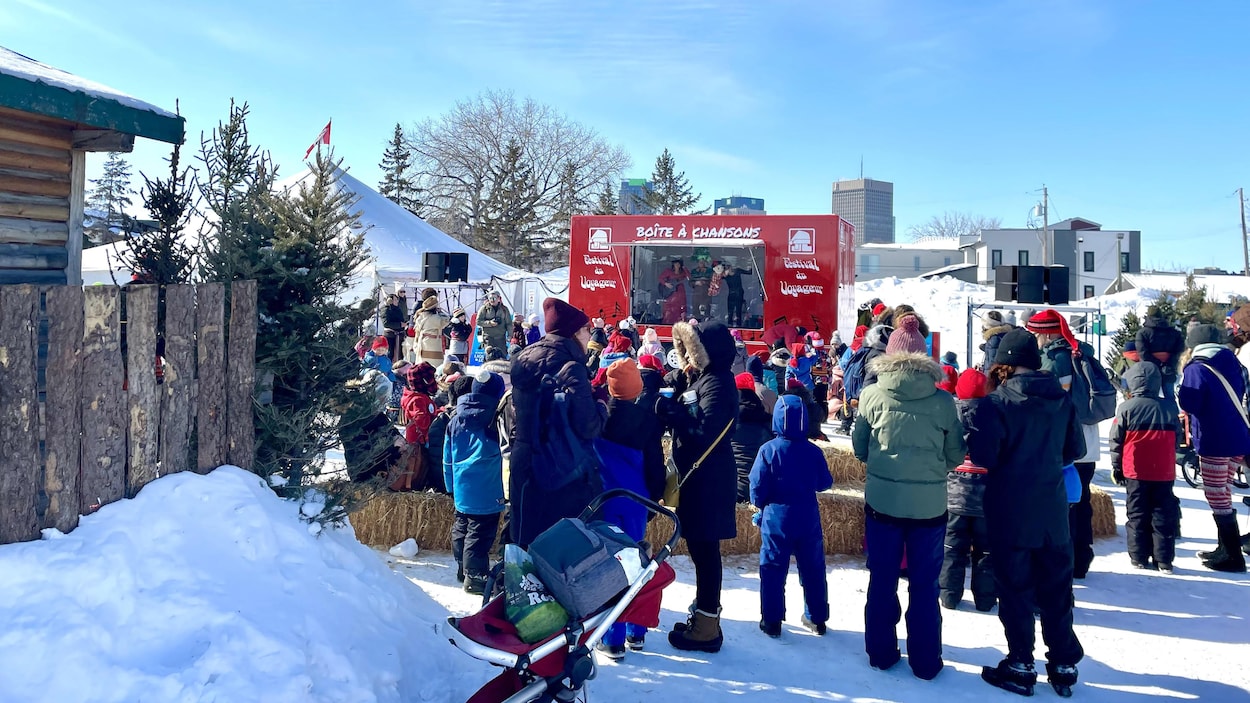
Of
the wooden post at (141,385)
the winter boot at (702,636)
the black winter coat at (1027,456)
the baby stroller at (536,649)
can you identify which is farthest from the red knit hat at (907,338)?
the wooden post at (141,385)

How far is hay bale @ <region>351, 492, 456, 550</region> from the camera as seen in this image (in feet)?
20.7

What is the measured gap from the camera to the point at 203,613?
303 centimetres

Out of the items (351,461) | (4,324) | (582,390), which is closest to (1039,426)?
(582,390)

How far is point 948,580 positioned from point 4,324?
530cm

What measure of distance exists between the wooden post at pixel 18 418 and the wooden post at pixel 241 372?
75cm

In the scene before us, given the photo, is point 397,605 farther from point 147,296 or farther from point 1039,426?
point 1039,426

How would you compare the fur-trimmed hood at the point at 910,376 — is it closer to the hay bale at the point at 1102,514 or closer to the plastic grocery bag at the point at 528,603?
the plastic grocery bag at the point at 528,603

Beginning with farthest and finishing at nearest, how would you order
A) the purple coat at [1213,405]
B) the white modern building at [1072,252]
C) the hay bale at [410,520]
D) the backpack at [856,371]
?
the white modern building at [1072,252] → the backpack at [856,371] → the hay bale at [410,520] → the purple coat at [1213,405]

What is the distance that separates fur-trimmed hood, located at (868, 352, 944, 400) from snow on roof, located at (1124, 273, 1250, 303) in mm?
41365

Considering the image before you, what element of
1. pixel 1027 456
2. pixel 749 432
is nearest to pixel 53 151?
pixel 749 432

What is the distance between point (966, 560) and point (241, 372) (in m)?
4.56

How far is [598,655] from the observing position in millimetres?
4488

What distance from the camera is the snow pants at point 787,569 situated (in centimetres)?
474

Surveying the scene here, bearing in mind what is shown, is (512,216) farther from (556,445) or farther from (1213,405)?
(556,445)
